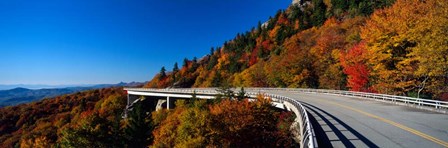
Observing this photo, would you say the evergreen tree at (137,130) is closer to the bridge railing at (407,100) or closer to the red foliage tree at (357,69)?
the bridge railing at (407,100)

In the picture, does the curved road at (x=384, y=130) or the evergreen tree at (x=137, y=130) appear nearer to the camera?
the curved road at (x=384, y=130)

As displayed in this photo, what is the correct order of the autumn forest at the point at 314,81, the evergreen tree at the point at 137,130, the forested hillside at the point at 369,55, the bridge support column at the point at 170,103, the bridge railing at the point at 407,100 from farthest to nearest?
1. the bridge support column at the point at 170,103
2. the evergreen tree at the point at 137,130
3. the autumn forest at the point at 314,81
4. the forested hillside at the point at 369,55
5. the bridge railing at the point at 407,100

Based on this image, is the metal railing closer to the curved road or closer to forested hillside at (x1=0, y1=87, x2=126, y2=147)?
the curved road

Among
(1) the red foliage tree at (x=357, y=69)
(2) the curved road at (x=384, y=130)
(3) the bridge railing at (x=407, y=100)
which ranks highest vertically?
(1) the red foliage tree at (x=357, y=69)

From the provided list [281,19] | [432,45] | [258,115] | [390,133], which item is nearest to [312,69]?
[258,115]

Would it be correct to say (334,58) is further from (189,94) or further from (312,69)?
(189,94)

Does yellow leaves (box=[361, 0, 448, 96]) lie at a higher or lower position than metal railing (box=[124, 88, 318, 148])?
higher

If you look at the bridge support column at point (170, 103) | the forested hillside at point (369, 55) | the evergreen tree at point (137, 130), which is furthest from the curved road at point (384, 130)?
the bridge support column at point (170, 103)

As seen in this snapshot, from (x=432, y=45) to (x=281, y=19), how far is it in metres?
117

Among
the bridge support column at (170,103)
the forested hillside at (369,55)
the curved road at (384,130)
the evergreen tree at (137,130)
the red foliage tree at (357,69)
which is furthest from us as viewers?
the bridge support column at (170,103)

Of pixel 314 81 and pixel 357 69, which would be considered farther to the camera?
pixel 314 81

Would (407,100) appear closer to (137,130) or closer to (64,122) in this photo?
(137,130)

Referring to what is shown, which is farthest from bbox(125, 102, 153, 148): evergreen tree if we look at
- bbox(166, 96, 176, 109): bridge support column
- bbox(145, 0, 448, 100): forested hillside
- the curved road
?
the curved road

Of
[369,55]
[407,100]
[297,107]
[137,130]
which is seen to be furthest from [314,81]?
[297,107]
